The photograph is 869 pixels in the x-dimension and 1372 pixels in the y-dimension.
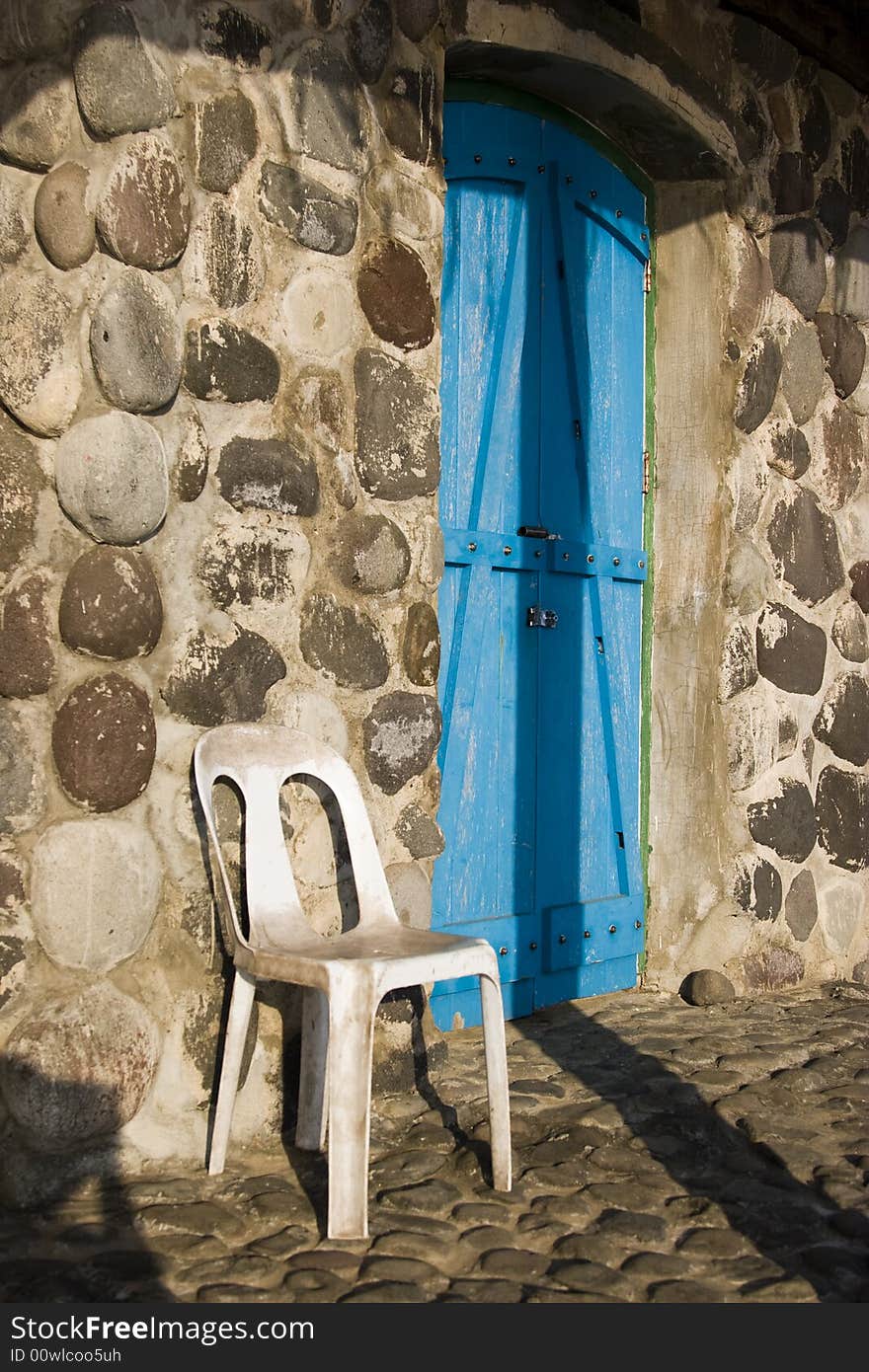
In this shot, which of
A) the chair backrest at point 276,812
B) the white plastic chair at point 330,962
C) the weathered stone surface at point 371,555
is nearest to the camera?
the white plastic chair at point 330,962

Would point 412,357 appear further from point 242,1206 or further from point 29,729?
point 242,1206

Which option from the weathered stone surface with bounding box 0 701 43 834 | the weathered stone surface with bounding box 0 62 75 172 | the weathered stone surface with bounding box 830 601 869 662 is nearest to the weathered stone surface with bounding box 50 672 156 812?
the weathered stone surface with bounding box 0 701 43 834

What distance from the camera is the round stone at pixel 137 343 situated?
95.0 inches

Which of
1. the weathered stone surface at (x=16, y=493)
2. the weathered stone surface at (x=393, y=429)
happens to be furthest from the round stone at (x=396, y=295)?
the weathered stone surface at (x=16, y=493)

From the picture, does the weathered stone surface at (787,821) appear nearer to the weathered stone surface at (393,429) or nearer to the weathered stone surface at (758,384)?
the weathered stone surface at (758,384)

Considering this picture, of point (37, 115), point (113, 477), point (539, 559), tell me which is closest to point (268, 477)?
Result: point (113, 477)

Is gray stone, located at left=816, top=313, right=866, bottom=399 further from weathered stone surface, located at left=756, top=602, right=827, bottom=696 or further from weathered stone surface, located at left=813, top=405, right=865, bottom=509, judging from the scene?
weathered stone surface, located at left=756, top=602, right=827, bottom=696

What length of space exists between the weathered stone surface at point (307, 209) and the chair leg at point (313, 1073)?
56.4 inches

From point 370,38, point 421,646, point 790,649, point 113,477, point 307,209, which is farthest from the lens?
point 790,649

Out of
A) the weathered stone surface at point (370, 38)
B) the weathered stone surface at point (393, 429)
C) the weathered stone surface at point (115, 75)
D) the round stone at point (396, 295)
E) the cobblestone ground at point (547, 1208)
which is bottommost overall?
the cobblestone ground at point (547, 1208)

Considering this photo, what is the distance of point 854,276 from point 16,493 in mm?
2962

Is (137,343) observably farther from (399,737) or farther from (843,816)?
(843,816)

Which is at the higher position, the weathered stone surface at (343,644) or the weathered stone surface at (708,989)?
the weathered stone surface at (343,644)

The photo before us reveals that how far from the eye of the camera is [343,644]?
9.14ft
